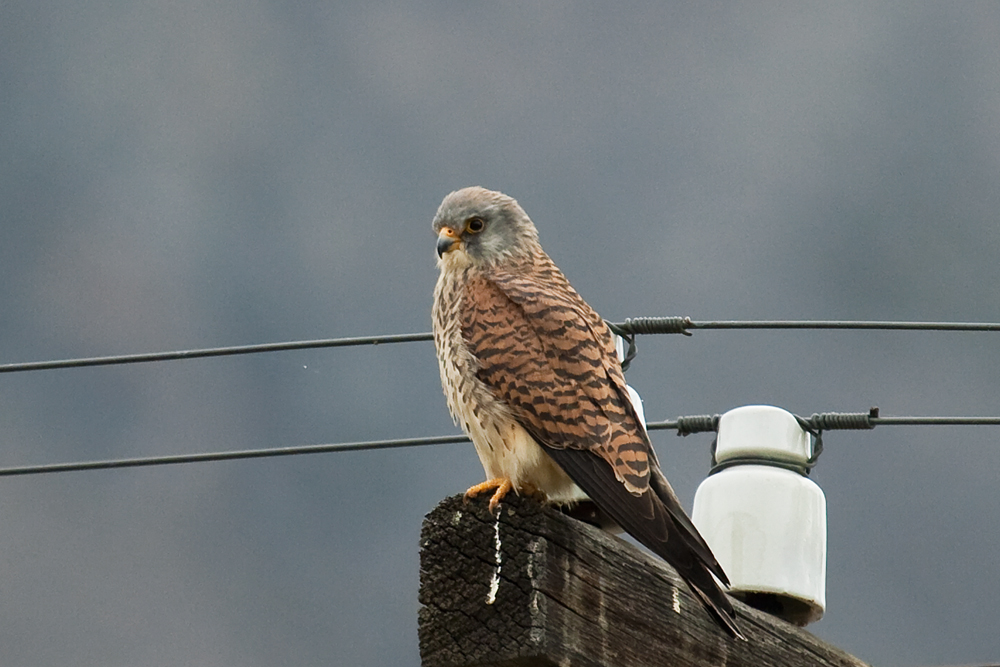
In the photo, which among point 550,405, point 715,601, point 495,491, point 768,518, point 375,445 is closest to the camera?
point 715,601

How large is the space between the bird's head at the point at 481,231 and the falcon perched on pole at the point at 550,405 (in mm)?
33

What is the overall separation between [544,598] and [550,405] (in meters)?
0.78

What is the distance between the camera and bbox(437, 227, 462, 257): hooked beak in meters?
3.51

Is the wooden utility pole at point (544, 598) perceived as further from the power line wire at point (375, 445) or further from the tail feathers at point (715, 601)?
the power line wire at point (375, 445)

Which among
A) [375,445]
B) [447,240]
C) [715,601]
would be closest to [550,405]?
[715,601]

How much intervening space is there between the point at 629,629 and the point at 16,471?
3.76m

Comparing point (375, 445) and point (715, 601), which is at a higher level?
point (375, 445)

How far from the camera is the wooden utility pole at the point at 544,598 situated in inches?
75.1

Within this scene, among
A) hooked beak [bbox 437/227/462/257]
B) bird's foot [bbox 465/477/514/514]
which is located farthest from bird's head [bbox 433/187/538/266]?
bird's foot [bbox 465/477/514/514]

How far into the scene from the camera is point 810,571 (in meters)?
2.82

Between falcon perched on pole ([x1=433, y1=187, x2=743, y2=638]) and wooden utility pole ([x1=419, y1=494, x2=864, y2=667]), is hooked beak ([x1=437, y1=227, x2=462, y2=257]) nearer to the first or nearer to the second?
falcon perched on pole ([x1=433, y1=187, x2=743, y2=638])

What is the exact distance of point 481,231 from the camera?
11.7 feet

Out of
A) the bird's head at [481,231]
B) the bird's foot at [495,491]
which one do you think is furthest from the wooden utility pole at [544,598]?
the bird's head at [481,231]

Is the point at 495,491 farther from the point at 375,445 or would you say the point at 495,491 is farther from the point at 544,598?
the point at 375,445
